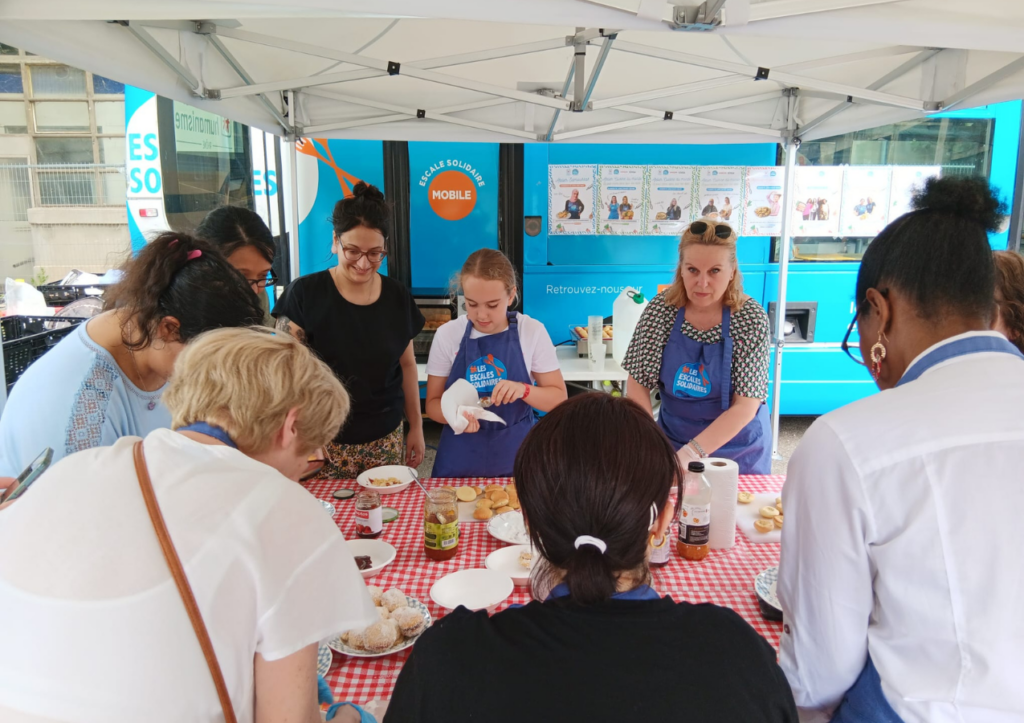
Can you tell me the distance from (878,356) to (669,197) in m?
4.52

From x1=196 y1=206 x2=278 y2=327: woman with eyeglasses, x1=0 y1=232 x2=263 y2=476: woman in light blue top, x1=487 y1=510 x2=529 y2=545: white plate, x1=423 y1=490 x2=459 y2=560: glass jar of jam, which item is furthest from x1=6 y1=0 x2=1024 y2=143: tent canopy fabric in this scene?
x1=487 y1=510 x2=529 y2=545: white plate

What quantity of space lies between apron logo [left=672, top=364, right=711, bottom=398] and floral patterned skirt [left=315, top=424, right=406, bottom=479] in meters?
1.36

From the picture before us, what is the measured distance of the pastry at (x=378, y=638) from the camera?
4.91 feet

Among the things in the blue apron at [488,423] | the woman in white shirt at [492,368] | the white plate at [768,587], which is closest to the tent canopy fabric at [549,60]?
the woman in white shirt at [492,368]

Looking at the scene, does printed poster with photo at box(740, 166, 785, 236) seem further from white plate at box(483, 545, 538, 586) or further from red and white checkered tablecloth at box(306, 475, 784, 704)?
white plate at box(483, 545, 538, 586)

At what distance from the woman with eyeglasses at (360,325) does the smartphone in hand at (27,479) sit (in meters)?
1.43

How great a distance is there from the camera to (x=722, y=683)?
94 centimetres

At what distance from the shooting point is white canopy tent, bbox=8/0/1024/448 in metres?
2.03

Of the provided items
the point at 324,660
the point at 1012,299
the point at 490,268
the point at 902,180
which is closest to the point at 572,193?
the point at 902,180

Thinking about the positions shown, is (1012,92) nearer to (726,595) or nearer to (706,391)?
(706,391)

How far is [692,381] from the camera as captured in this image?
2814 mm

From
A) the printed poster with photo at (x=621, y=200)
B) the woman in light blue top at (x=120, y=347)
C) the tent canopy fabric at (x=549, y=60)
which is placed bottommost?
the woman in light blue top at (x=120, y=347)

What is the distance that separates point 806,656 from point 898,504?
15.5 inches

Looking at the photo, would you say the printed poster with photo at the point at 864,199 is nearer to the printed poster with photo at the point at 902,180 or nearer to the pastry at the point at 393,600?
the printed poster with photo at the point at 902,180
